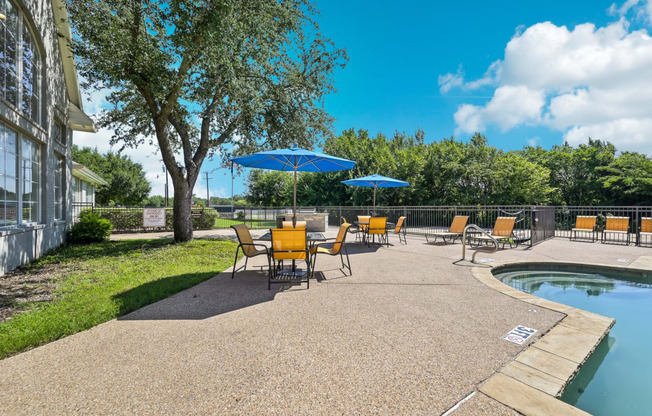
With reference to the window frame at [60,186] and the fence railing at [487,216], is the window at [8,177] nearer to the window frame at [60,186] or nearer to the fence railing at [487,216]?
the window frame at [60,186]

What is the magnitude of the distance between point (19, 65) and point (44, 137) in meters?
1.87

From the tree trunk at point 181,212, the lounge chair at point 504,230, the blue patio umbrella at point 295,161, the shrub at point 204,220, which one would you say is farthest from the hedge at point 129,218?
the lounge chair at point 504,230

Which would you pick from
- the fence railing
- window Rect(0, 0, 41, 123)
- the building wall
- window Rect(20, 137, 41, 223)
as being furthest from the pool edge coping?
window Rect(20, 137, 41, 223)

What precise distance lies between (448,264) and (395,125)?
29323 mm

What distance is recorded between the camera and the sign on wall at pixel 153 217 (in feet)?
47.0

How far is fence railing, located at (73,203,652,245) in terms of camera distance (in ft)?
33.8

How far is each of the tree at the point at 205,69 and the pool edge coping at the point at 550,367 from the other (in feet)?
28.5

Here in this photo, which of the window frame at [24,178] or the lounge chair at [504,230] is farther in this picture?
the lounge chair at [504,230]

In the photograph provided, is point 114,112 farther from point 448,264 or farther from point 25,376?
point 448,264

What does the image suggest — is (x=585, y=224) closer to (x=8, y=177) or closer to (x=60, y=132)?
(x=8, y=177)

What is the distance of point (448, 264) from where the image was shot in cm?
659

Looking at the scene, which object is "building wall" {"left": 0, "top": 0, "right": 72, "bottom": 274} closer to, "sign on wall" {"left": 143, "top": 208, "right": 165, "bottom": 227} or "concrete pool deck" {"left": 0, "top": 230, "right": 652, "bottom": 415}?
"sign on wall" {"left": 143, "top": 208, "right": 165, "bottom": 227}

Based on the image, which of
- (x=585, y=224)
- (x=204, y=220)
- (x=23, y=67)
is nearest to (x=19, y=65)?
(x=23, y=67)

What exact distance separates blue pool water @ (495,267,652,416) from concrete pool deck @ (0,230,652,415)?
36 cm
